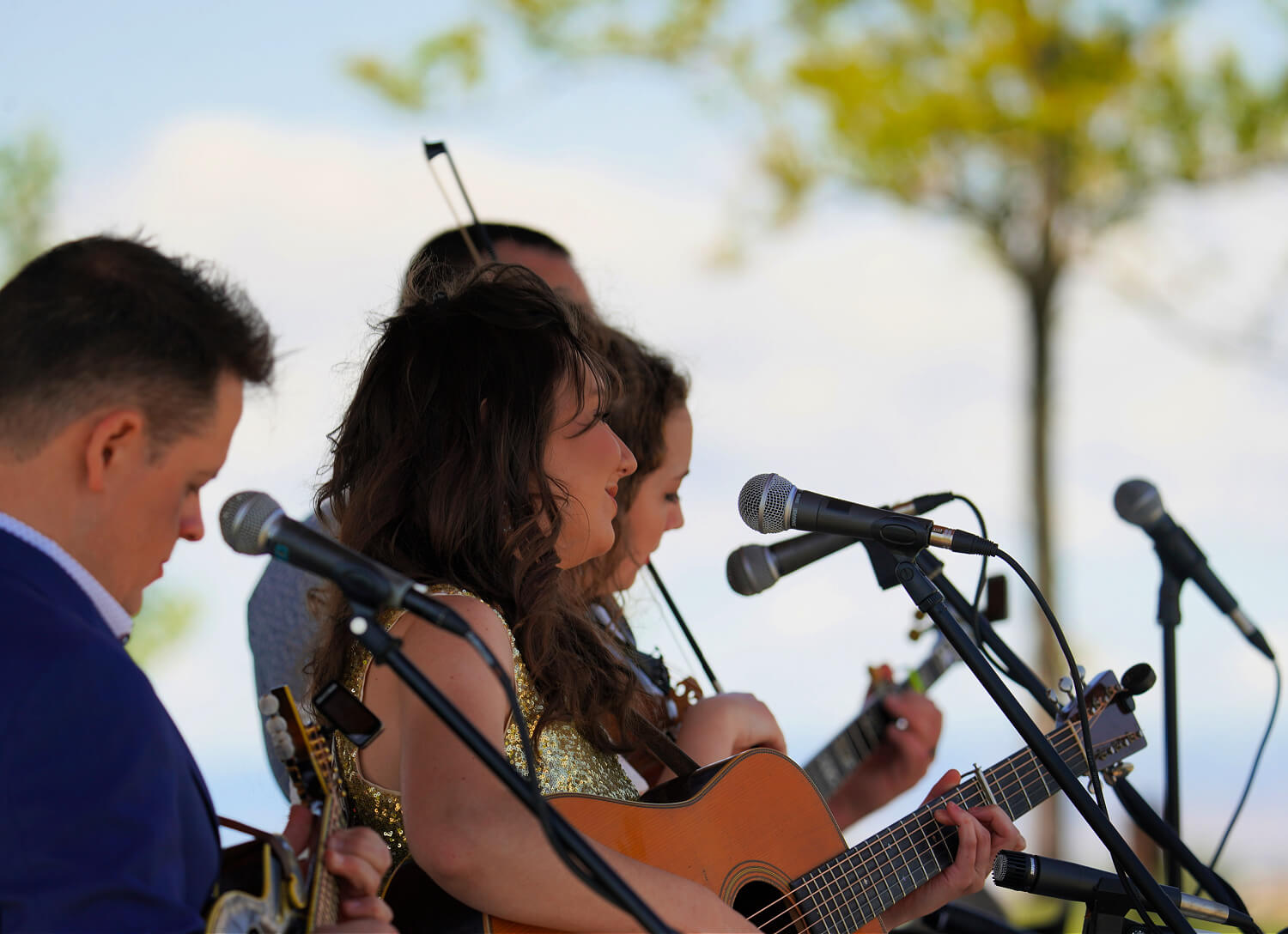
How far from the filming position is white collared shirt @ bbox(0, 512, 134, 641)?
4.86 ft

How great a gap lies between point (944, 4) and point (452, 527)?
490 cm

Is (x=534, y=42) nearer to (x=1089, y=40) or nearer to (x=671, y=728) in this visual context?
(x=1089, y=40)

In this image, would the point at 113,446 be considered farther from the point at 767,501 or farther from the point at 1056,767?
the point at 1056,767

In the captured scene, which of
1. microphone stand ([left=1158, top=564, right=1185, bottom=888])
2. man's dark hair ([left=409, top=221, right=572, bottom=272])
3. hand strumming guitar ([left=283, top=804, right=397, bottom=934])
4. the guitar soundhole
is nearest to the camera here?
hand strumming guitar ([left=283, top=804, right=397, bottom=934])

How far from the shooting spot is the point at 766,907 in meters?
2.30

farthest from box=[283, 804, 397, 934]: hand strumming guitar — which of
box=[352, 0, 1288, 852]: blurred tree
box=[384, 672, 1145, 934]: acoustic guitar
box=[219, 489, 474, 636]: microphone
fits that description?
box=[352, 0, 1288, 852]: blurred tree

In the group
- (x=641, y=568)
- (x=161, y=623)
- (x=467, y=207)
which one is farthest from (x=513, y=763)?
(x=161, y=623)

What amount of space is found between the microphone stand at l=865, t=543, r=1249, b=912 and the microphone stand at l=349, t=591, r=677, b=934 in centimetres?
92

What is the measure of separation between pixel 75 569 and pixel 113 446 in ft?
0.49

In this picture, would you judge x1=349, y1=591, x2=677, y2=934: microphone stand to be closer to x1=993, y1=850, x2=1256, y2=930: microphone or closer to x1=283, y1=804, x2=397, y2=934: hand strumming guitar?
x1=283, y1=804, x2=397, y2=934: hand strumming guitar

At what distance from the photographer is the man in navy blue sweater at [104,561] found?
1.35 m

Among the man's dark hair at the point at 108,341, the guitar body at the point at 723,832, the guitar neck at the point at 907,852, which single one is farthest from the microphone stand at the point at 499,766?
the guitar neck at the point at 907,852

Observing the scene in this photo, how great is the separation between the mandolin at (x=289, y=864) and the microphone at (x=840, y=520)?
2.54 ft

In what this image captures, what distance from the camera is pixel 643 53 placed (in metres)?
6.36
